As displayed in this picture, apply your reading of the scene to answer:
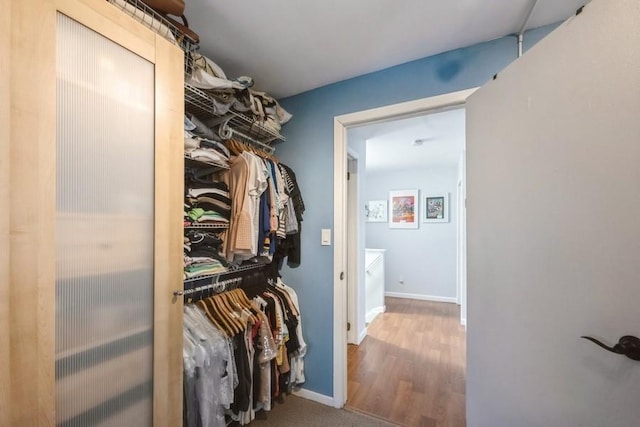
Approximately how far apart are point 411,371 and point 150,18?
3.06 metres

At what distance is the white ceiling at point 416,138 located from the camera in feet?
8.70

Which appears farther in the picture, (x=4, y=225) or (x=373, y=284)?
(x=373, y=284)

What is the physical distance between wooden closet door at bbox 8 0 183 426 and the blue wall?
105 cm

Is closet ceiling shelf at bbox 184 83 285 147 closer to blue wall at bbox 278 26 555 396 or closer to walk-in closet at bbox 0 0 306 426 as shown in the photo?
walk-in closet at bbox 0 0 306 426

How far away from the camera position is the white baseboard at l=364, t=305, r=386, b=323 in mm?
3554

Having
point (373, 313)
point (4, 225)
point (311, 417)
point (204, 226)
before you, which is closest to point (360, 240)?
point (373, 313)

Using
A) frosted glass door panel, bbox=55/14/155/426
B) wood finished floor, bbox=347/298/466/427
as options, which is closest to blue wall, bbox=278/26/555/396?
wood finished floor, bbox=347/298/466/427

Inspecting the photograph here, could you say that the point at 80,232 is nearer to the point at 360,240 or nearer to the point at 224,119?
the point at 224,119

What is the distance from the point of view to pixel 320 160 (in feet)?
6.45

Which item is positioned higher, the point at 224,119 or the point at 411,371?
the point at 224,119

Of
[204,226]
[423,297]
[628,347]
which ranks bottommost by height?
[423,297]

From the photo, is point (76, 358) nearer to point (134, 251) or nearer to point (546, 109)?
point (134, 251)

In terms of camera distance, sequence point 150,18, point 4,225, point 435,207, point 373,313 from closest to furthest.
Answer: point 4,225, point 150,18, point 373,313, point 435,207

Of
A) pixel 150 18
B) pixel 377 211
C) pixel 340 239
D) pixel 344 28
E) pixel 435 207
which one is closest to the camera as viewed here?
pixel 150 18
